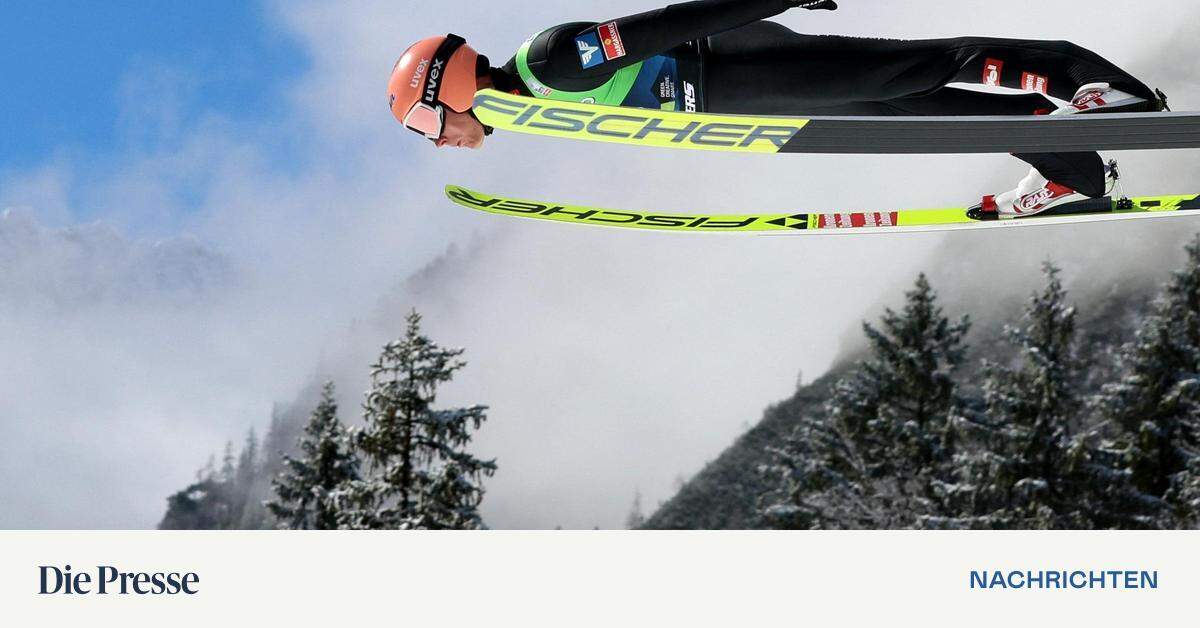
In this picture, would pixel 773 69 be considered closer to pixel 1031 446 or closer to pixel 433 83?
pixel 433 83

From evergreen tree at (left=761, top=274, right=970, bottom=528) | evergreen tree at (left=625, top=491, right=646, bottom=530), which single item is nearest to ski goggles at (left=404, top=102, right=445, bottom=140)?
evergreen tree at (left=761, top=274, right=970, bottom=528)

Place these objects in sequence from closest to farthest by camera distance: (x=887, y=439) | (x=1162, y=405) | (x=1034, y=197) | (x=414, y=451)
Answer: (x=1034, y=197)
(x=414, y=451)
(x=1162, y=405)
(x=887, y=439)

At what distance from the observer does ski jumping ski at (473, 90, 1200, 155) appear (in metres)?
3.81

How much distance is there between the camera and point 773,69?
4.18 meters

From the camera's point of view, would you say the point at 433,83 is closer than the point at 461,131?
Yes

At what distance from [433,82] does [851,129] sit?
69.0 inches

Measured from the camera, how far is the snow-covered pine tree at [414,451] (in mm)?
14836

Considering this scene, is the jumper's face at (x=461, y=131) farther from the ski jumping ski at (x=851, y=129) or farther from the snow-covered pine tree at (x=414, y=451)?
the snow-covered pine tree at (x=414, y=451)

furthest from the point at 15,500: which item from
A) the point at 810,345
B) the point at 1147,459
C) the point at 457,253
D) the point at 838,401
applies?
the point at 1147,459

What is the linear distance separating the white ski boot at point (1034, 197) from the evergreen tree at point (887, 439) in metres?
15.8
